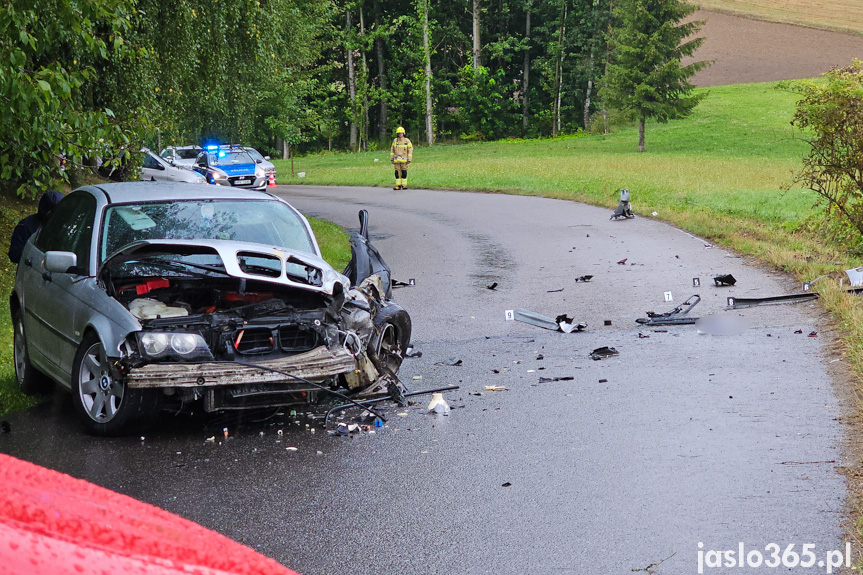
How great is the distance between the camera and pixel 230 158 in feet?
111

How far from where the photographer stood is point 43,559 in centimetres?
162

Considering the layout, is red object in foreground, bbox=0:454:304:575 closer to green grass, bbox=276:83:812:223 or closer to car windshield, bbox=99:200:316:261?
car windshield, bbox=99:200:316:261

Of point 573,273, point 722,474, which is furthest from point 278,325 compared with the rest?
point 573,273

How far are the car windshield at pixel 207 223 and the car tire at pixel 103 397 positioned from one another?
934 millimetres

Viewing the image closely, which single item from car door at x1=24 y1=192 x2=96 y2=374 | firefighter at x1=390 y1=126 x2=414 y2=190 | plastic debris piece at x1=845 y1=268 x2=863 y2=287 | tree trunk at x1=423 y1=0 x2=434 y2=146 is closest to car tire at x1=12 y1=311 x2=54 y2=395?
car door at x1=24 y1=192 x2=96 y2=374

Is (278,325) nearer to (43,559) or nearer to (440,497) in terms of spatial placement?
(440,497)

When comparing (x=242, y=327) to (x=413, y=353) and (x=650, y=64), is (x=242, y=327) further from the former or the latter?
(x=650, y=64)

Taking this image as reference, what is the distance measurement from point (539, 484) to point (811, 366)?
375cm

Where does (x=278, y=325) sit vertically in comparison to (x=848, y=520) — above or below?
above

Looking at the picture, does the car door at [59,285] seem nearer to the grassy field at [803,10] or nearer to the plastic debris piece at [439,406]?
the plastic debris piece at [439,406]

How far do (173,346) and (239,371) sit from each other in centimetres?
46

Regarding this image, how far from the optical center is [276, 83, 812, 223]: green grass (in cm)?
2878

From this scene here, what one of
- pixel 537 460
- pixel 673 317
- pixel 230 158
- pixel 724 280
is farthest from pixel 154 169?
pixel 537 460

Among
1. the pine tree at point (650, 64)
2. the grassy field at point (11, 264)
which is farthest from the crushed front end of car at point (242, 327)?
the pine tree at point (650, 64)
